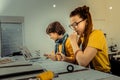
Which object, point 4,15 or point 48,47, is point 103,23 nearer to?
point 48,47

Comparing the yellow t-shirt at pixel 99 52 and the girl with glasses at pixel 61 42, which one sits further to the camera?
the girl with glasses at pixel 61 42

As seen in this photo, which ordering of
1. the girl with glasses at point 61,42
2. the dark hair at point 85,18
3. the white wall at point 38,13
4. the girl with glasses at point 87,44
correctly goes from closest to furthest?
the girl with glasses at point 87,44 → the dark hair at point 85,18 → the girl with glasses at point 61,42 → the white wall at point 38,13

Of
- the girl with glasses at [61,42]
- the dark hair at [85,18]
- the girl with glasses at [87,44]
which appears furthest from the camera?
the girl with glasses at [61,42]

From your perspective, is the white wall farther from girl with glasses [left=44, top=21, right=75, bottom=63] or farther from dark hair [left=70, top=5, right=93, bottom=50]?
dark hair [left=70, top=5, right=93, bottom=50]

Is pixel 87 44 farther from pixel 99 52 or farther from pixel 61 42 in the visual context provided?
pixel 61 42

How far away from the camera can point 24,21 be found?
11.4ft

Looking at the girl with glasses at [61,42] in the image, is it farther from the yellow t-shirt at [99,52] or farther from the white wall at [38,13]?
the white wall at [38,13]

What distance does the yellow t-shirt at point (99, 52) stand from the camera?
47.9 inches

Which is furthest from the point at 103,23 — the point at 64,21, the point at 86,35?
the point at 86,35

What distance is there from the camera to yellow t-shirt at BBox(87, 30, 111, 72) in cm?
122

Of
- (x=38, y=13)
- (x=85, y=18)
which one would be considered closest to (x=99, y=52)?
(x=85, y=18)

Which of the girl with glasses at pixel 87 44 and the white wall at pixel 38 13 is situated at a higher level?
the white wall at pixel 38 13

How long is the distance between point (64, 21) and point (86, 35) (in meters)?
2.63

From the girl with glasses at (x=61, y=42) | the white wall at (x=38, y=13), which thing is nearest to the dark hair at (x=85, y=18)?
the girl with glasses at (x=61, y=42)
